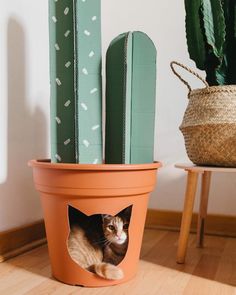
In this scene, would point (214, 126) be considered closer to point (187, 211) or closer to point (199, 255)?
point (187, 211)

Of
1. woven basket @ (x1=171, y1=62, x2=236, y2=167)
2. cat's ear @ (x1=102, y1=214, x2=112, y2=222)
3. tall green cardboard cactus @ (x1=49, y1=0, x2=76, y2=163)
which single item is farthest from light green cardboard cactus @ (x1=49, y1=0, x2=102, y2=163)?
woven basket @ (x1=171, y1=62, x2=236, y2=167)

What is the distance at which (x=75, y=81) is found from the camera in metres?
0.79

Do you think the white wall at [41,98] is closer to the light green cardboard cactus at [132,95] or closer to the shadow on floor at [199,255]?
the shadow on floor at [199,255]

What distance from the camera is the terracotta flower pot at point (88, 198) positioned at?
74 centimetres

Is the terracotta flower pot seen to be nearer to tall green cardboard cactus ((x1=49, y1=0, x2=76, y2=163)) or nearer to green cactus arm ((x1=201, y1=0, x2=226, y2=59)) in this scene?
tall green cardboard cactus ((x1=49, y1=0, x2=76, y2=163))

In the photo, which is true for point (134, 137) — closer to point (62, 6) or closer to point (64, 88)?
point (64, 88)

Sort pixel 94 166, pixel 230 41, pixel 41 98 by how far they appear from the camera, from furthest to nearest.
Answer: pixel 41 98, pixel 230 41, pixel 94 166

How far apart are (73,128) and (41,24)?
485 millimetres

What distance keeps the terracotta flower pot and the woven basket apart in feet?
0.50

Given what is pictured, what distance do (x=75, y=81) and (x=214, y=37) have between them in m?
0.36

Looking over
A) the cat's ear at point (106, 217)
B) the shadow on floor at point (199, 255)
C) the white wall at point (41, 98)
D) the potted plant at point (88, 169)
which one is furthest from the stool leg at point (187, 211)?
the white wall at point (41, 98)

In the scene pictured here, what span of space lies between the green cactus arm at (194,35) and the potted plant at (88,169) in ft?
0.58

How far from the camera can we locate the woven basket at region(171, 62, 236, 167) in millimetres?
863

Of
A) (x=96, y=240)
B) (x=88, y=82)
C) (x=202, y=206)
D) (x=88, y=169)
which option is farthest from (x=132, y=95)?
(x=202, y=206)
